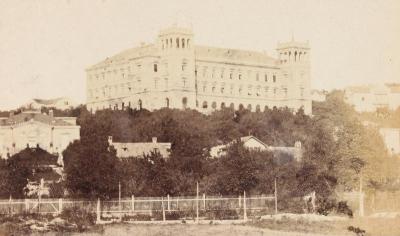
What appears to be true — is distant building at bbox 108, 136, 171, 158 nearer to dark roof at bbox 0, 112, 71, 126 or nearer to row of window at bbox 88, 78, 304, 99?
dark roof at bbox 0, 112, 71, 126

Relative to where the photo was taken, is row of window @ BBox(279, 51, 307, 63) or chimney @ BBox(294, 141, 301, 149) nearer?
chimney @ BBox(294, 141, 301, 149)

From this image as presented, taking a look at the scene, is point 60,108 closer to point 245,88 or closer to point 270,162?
point 245,88

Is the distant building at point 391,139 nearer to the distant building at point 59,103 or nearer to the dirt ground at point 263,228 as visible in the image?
the dirt ground at point 263,228

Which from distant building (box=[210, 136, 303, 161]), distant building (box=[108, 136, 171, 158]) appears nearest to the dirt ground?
distant building (box=[210, 136, 303, 161])

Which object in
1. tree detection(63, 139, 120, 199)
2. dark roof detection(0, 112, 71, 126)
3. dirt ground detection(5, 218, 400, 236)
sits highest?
dark roof detection(0, 112, 71, 126)

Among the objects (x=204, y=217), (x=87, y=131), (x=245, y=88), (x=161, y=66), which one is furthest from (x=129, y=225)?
(x=245, y=88)
